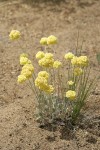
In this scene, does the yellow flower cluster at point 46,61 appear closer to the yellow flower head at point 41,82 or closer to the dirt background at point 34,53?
the yellow flower head at point 41,82

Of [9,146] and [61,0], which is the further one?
[61,0]

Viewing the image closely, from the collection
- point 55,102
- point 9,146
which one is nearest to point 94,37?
point 55,102

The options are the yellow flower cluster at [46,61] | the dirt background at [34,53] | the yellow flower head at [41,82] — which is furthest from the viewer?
the dirt background at [34,53]

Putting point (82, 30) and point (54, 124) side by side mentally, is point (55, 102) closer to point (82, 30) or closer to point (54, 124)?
point (54, 124)

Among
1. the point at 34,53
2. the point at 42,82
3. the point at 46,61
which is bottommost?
the point at 34,53

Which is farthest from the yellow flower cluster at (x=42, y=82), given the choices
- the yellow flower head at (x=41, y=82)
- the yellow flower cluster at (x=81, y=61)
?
the yellow flower cluster at (x=81, y=61)

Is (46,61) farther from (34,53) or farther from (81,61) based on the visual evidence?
(34,53)

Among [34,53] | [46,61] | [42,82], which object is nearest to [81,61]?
[46,61]

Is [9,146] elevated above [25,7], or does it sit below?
below
